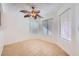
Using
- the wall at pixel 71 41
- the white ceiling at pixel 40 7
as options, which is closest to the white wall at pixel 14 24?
the white ceiling at pixel 40 7

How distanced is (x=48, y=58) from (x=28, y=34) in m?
0.47

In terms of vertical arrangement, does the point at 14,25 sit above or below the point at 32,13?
below

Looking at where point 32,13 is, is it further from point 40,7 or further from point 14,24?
point 14,24

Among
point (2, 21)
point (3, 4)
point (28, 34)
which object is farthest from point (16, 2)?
point (28, 34)

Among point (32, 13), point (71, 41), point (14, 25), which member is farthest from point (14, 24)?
point (71, 41)

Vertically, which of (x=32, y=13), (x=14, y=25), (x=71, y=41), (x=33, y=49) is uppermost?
(x=32, y=13)

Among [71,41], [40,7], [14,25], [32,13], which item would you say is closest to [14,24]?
[14,25]

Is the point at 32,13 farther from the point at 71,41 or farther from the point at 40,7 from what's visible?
the point at 71,41

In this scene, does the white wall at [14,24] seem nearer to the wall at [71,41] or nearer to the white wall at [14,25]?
the white wall at [14,25]

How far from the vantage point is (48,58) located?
6.40 feet

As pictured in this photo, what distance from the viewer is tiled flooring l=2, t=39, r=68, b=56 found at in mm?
1918

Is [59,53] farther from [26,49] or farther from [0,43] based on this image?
[0,43]

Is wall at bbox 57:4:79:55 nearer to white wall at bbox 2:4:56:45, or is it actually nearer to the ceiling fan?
the ceiling fan

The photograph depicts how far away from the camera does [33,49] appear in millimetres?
1921
